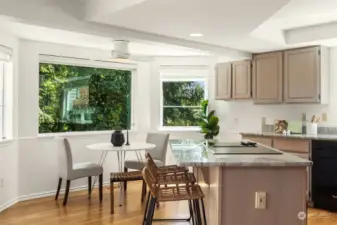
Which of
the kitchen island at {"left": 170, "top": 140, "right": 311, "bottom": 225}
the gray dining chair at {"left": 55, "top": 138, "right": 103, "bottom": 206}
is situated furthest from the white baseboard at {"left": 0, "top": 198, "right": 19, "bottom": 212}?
the kitchen island at {"left": 170, "top": 140, "right": 311, "bottom": 225}

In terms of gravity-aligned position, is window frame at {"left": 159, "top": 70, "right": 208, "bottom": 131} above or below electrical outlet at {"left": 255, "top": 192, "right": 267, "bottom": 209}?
above

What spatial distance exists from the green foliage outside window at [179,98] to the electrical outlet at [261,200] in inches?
160

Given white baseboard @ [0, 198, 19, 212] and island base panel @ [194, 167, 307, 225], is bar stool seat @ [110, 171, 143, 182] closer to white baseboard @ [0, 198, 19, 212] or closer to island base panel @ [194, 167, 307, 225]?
white baseboard @ [0, 198, 19, 212]

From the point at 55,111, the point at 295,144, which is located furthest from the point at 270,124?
the point at 55,111

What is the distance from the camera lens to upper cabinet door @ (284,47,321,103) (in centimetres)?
474

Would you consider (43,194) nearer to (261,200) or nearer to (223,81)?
(223,81)

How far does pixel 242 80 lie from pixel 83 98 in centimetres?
261

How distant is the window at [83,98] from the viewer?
5355mm

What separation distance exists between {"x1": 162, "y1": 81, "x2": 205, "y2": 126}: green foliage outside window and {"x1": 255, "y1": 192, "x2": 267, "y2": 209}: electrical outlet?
4.07m

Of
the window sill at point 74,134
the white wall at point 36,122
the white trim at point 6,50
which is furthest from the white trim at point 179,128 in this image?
the white trim at point 6,50

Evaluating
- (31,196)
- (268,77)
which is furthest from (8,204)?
(268,77)

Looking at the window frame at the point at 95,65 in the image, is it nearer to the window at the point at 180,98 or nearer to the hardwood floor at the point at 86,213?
the window at the point at 180,98

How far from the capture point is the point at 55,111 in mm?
5461

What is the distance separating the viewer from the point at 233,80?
19.2 ft
